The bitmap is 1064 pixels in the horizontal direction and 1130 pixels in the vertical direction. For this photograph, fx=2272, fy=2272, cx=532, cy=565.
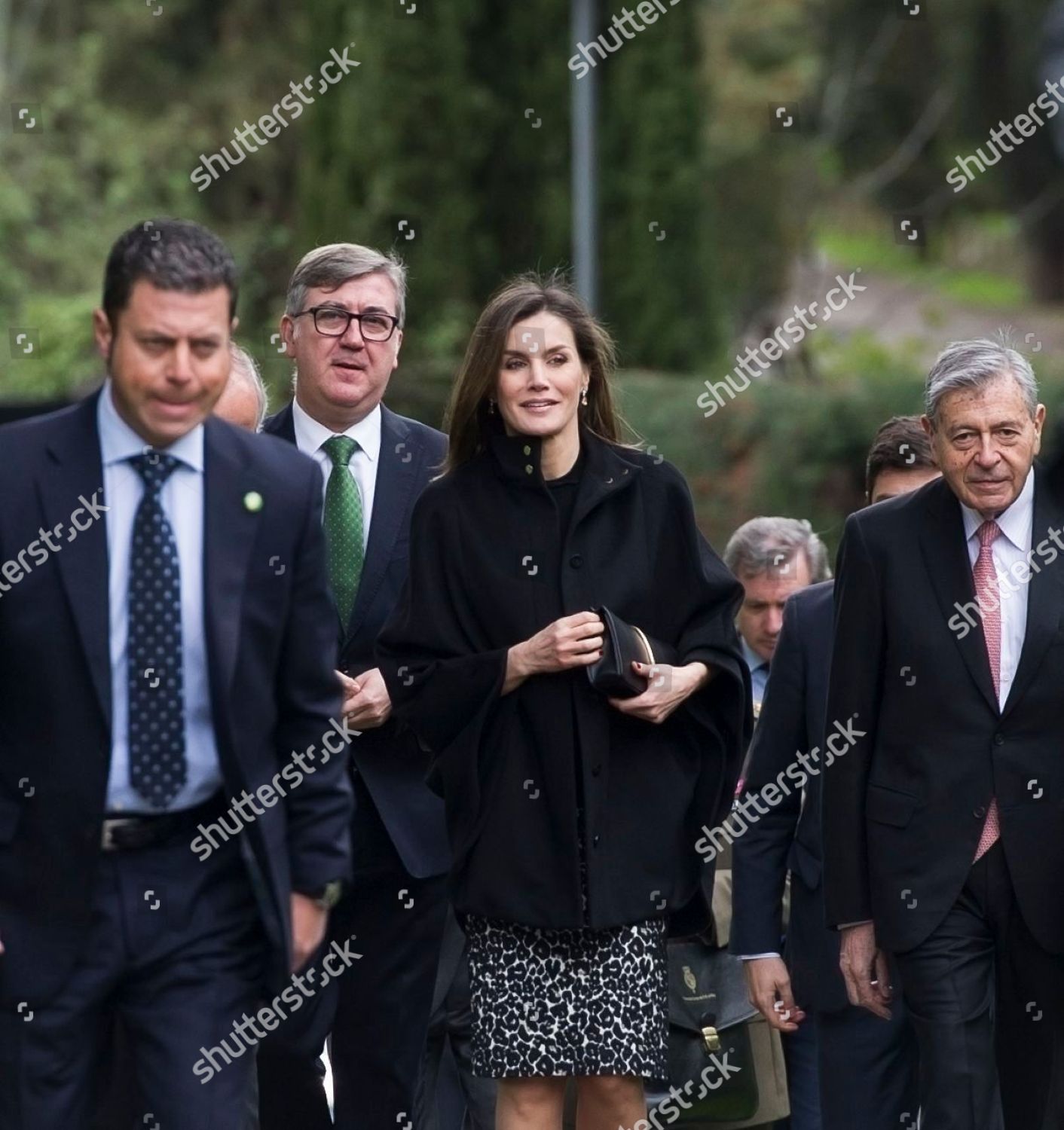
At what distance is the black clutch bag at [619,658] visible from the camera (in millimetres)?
4996

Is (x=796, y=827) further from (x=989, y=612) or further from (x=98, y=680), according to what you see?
(x=98, y=680)

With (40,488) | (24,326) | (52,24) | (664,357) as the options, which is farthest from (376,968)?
(52,24)

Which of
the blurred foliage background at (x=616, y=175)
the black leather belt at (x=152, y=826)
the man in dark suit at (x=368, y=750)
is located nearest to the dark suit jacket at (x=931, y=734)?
the man in dark suit at (x=368, y=750)

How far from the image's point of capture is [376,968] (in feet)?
18.5

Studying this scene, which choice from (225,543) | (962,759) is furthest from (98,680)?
(962,759)

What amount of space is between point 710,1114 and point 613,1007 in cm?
83

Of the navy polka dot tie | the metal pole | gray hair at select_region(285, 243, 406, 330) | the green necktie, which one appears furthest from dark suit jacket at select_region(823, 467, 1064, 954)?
the metal pole

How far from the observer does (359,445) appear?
225 inches

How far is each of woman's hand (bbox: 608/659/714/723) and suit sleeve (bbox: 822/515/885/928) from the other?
0.35 metres

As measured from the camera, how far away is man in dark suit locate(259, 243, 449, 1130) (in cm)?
558

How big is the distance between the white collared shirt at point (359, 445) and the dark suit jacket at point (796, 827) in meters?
1.09

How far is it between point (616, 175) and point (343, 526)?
49.3 ft

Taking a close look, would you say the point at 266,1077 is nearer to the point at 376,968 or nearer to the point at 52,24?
the point at 376,968

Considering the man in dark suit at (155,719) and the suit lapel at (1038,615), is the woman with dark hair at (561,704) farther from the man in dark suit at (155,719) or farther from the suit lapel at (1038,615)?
the man in dark suit at (155,719)
